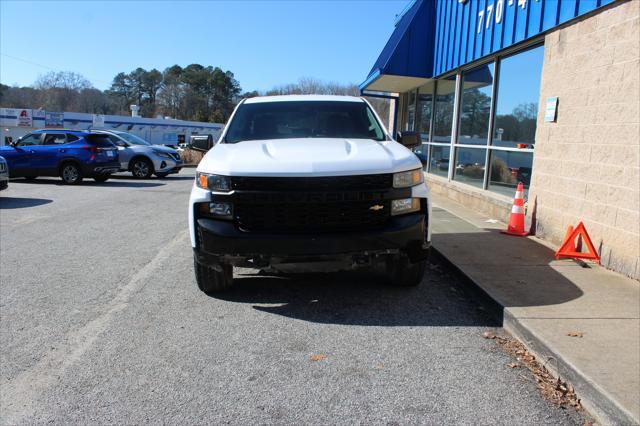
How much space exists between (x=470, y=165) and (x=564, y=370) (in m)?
8.03

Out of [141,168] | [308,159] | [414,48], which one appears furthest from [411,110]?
[308,159]

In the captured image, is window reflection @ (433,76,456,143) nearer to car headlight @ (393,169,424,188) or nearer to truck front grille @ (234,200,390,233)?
car headlight @ (393,169,424,188)

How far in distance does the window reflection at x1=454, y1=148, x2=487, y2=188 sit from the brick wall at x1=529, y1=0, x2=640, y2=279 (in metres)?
2.75

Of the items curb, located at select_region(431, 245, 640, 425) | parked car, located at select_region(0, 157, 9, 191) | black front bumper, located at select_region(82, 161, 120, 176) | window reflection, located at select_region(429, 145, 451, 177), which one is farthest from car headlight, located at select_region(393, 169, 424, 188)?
black front bumper, located at select_region(82, 161, 120, 176)

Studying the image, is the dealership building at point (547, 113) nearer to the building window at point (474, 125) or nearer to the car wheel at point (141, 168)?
the building window at point (474, 125)

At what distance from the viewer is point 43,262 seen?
244 inches

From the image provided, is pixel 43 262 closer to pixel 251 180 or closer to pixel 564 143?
pixel 251 180

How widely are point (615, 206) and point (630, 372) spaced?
285 centimetres

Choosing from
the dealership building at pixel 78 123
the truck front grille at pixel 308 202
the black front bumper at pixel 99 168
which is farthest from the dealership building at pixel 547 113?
the dealership building at pixel 78 123

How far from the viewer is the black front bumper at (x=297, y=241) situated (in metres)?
4.11

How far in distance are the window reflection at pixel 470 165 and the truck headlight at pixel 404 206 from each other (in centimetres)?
590

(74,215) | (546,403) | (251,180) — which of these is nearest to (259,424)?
(546,403)

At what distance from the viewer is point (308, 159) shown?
4.27m

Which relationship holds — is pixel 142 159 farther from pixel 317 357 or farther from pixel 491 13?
pixel 317 357
